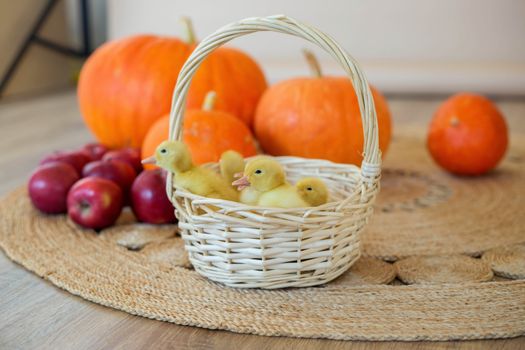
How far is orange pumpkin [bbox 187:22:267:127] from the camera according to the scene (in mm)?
1458

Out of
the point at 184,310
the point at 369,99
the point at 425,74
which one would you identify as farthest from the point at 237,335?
the point at 425,74

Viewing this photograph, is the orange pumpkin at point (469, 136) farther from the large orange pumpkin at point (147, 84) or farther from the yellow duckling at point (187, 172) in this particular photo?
the yellow duckling at point (187, 172)

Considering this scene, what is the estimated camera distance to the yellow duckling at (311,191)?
882 mm

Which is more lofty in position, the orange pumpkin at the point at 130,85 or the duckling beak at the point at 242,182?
the duckling beak at the point at 242,182

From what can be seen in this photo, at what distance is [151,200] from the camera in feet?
3.60

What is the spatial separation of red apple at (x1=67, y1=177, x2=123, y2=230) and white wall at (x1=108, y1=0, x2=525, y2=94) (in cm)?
162

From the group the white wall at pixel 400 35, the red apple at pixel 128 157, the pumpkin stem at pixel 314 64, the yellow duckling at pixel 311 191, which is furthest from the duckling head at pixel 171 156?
the white wall at pixel 400 35

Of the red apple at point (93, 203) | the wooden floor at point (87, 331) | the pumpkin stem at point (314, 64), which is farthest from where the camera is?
the pumpkin stem at point (314, 64)

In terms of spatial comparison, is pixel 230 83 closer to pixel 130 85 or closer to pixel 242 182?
pixel 130 85

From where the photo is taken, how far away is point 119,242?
1.04 metres

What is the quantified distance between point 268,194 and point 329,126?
0.46m

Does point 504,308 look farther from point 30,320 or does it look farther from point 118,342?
point 30,320

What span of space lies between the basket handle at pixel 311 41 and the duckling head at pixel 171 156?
0.07ft

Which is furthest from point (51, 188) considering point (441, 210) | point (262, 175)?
point (441, 210)
